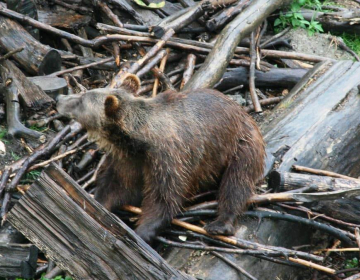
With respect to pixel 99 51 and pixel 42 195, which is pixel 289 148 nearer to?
pixel 42 195

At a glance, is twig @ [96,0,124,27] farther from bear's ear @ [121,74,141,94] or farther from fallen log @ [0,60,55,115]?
bear's ear @ [121,74,141,94]

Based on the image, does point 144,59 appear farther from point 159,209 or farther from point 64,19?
point 159,209

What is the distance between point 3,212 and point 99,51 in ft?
12.8

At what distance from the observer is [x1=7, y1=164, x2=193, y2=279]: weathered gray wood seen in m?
5.17

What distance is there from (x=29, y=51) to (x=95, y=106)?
2.82 m

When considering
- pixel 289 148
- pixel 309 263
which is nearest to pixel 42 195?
pixel 309 263

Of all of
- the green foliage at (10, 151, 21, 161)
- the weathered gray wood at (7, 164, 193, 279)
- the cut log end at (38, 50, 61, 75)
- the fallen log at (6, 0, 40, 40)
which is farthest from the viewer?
the fallen log at (6, 0, 40, 40)

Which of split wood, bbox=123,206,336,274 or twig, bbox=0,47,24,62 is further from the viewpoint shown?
twig, bbox=0,47,24,62

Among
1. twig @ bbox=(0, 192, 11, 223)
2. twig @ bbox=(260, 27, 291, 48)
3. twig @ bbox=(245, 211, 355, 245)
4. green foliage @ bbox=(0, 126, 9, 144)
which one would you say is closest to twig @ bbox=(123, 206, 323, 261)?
twig @ bbox=(245, 211, 355, 245)

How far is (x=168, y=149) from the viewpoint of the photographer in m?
6.05

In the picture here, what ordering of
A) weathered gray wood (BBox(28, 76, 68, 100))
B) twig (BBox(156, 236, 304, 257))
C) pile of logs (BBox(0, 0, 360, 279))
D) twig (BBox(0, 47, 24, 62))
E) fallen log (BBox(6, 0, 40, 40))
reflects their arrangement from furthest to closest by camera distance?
1. fallen log (BBox(6, 0, 40, 40))
2. weathered gray wood (BBox(28, 76, 68, 100))
3. twig (BBox(0, 47, 24, 62))
4. twig (BBox(156, 236, 304, 257))
5. pile of logs (BBox(0, 0, 360, 279))

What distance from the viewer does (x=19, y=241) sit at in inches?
264

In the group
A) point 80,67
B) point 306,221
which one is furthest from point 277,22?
point 306,221

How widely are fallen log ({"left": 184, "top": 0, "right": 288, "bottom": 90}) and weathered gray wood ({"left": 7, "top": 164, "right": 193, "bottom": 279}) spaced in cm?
309
